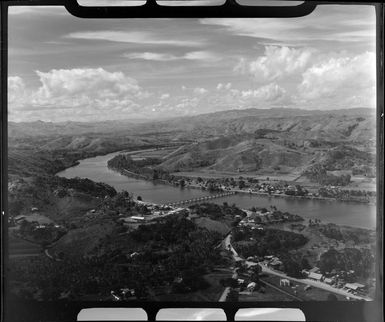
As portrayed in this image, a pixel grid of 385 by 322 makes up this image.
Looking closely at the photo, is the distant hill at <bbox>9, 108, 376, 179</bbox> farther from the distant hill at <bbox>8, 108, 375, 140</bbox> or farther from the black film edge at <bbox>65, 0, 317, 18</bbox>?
the black film edge at <bbox>65, 0, 317, 18</bbox>

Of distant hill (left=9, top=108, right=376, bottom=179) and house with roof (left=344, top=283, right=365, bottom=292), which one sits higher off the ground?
distant hill (left=9, top=108, right=376, bottom=179)

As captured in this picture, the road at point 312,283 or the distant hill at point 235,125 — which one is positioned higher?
the distant hill at point 235,125

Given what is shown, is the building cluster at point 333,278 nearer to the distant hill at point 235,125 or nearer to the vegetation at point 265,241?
the vegetation at point 265,241

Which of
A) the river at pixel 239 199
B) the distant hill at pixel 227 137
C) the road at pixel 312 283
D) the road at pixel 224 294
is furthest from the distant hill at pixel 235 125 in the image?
the road at pixel 224 294

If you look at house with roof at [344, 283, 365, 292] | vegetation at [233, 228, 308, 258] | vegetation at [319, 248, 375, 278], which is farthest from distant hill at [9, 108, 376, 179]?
Answer: house with roof at [344, 283, 365, 292]

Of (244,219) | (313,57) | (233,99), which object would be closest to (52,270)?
(244,219)

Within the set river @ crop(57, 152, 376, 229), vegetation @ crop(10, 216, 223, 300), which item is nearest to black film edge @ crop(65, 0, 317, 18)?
river @ crop(57, 152, 376, 229)

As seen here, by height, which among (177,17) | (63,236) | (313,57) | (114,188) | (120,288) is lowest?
(120,288)

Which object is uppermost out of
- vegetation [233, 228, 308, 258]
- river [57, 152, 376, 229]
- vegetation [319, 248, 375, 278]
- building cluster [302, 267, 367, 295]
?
river [57, 152, 376, 229]

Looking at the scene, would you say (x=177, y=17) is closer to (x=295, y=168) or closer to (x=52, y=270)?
(x=295, y=168)
